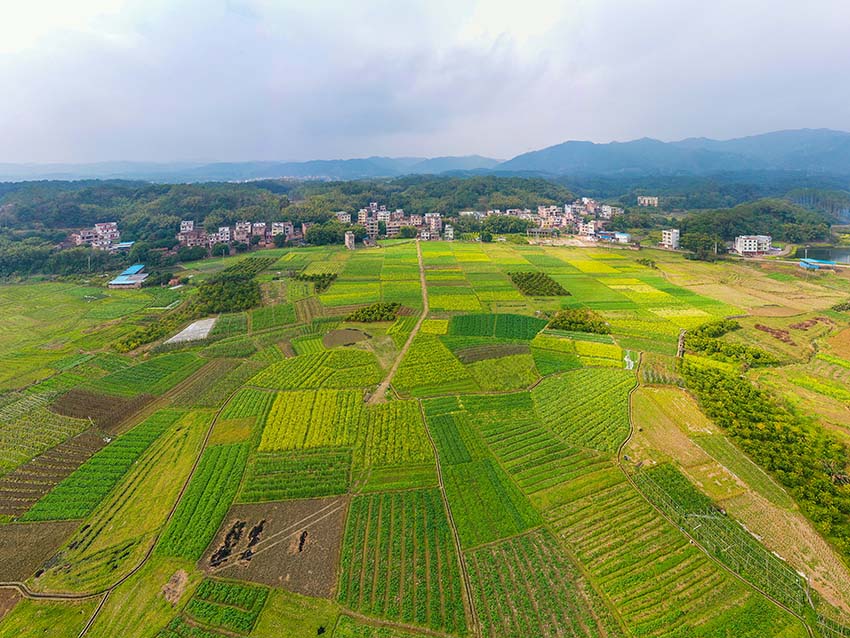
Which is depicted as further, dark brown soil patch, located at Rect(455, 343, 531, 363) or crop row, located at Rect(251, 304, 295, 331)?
crop row, located at Rect(251, 304, 295, 331)

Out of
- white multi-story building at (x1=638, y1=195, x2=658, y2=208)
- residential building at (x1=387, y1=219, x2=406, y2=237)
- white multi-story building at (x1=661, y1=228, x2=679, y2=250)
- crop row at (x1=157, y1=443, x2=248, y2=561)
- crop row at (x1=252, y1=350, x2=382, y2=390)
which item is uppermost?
white multi-story building at (x1=638, y1=195, x2=658, y2=208)

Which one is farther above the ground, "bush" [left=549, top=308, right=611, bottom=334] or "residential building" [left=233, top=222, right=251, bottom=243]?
"residential building" [left=233, top=222, right=251, bottom=243]

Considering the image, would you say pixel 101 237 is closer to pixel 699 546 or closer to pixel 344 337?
pixel 344 337

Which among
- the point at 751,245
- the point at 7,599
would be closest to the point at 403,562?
the point at 7,599

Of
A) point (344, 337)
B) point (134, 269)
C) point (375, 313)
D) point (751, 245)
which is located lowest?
point (344, 337)

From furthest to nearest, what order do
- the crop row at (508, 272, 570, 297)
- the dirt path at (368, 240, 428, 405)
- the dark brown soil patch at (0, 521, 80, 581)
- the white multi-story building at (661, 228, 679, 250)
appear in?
the white multi-story building at (661, 228, 679, 250)
the crop row at (508, 272, 570, 297)
the dirt path at (368, 240, 428, 405)
the dark brown soil patch at (0, 521, 80, 581)

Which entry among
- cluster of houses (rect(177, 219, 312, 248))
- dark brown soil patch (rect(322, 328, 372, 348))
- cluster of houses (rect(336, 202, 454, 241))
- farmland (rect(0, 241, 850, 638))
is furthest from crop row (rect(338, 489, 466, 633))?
cluster of houses (rect(336, 202, 454, 241))

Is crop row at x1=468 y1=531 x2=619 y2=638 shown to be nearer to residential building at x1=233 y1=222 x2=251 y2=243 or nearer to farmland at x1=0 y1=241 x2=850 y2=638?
farmland at x1=0 y1=241 x2=850 y2=638

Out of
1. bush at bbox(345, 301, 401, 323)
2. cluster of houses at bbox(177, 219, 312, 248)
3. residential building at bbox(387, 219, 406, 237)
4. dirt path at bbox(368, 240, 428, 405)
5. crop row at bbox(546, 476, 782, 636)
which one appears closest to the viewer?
crop row at bbox(546, 476, 782, 636)
